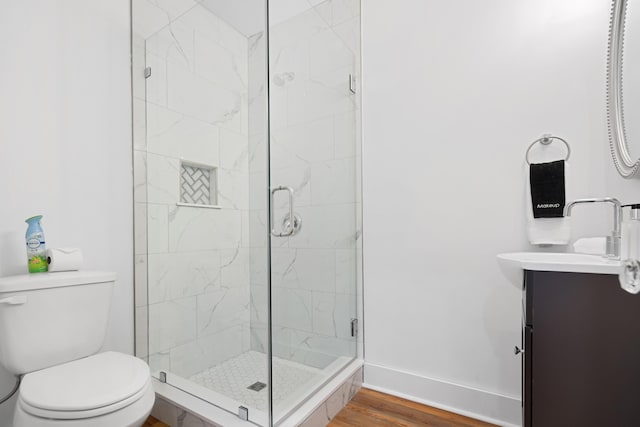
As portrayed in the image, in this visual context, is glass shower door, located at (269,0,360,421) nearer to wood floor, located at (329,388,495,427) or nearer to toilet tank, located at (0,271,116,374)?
wood floor, located at (329,388,495,427)

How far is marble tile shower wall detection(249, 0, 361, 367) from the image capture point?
157cm

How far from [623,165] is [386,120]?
3.60ft

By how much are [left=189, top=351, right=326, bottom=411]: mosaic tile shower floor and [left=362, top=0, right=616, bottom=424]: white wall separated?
21.2 inches

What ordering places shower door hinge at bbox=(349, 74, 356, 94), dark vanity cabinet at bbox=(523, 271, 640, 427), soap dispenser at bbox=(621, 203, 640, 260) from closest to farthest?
soap dispenser at bbox=(621, 203, 640, 260), dark vanity cabinet at bbox=(523, 271, 640, 427), shower door hinge at bbox=(349, 74, 356, 94)

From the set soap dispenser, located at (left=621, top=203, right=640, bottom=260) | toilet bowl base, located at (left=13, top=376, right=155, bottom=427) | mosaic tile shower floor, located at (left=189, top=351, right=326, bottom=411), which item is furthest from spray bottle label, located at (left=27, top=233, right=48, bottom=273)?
soap dispenser, located at (left=621, top=203, right=640, bottom=260)

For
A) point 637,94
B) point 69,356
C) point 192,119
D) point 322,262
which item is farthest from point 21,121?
point 637,94

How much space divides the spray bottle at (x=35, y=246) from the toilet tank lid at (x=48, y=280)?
0.04 metres

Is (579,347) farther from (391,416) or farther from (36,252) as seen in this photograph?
(36,252)

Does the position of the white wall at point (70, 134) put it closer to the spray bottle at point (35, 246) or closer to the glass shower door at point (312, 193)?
the spray bottle at point (35, 246)

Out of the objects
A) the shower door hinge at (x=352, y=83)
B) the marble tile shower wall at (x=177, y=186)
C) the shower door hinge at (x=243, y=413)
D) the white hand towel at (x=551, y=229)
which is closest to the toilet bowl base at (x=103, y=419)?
the shower door hinge at (x=243, y=413)

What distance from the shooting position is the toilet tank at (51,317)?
118 centimetres

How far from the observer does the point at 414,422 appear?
1.57 meters

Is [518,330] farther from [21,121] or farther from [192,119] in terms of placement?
[21,121]

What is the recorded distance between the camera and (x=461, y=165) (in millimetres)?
1688
